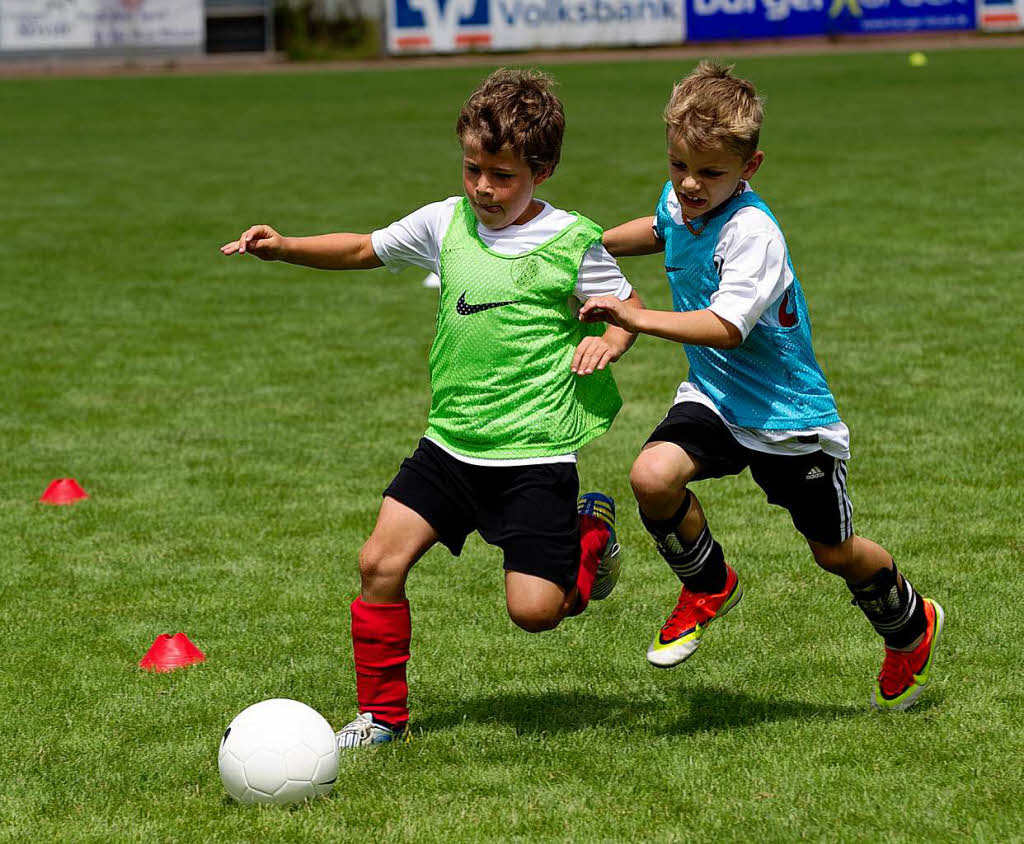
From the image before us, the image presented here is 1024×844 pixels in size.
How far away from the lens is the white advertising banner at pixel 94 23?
40.4 meters

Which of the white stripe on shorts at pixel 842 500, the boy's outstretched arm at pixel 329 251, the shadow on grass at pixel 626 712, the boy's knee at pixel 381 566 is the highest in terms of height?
the boy's outstretched arm at pixel 329 251

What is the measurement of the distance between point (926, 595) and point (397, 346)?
17.6 ft

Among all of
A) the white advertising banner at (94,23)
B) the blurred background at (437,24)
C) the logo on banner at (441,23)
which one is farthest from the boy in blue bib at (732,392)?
the white advertising banner at (94,23)

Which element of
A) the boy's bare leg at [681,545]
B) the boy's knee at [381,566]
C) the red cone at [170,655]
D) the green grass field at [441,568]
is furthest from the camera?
the red cone at [170,655]

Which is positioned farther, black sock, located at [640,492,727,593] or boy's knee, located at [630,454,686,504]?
black sock, located at [640,492,727,593]

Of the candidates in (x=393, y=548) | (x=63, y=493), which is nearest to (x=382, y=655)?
(x=393, y=548)

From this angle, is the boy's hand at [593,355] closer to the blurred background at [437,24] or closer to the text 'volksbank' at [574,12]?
the blurred background at [437,24]

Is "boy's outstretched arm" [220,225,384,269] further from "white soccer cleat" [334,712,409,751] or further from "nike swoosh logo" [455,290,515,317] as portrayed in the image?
"white soccer cleat" [334,712,409,751]

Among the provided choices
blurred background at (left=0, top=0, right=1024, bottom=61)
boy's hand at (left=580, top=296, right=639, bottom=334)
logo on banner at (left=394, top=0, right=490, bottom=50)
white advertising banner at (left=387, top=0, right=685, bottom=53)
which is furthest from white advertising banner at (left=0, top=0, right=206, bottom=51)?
boy's hand at (left=580, top=296, right=639, bottom=334)

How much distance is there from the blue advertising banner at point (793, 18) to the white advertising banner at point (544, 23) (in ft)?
2.25

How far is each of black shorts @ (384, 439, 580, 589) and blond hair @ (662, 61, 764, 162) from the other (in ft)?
3.24

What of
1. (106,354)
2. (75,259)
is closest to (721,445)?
(106,354)

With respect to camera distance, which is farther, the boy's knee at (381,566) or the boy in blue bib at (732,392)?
the boy's knee at (381,566)

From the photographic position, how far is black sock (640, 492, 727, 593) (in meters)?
4.57
